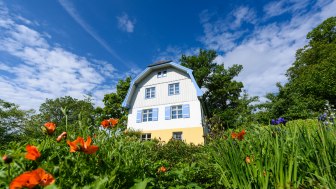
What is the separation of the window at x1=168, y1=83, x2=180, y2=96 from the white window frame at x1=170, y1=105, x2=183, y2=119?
A: 1.24 meters

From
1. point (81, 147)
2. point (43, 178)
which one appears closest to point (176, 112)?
point (81, 147)

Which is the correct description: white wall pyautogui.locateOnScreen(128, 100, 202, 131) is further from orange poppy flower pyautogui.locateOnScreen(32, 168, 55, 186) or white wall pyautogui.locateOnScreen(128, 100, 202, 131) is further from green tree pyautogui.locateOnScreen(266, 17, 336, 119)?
orange poppy flower pyautogui.locateOnScreen(32, 168, 55, 186)

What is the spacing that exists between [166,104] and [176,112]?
114cm

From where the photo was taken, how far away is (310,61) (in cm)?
2222

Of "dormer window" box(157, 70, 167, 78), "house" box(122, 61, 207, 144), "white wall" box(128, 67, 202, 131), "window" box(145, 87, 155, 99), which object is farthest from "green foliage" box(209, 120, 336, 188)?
"dormer window" box(157, 70, 167, 78)

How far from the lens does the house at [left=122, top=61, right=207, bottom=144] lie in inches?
571

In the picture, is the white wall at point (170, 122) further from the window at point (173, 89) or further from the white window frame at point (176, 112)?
the window at point (173, 89)

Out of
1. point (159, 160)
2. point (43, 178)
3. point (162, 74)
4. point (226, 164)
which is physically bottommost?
point (159, 160)

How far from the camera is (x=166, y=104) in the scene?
52.0ft

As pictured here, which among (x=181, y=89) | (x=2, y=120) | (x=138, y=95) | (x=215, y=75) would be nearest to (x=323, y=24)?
(x=215, y=75)

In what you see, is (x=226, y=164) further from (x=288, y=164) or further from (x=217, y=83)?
(x=217, y=83)

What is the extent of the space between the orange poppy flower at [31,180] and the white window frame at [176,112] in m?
14.4

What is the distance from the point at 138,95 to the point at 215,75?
10477 millimetres

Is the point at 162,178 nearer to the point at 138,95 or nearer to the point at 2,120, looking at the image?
the point at 138,95
